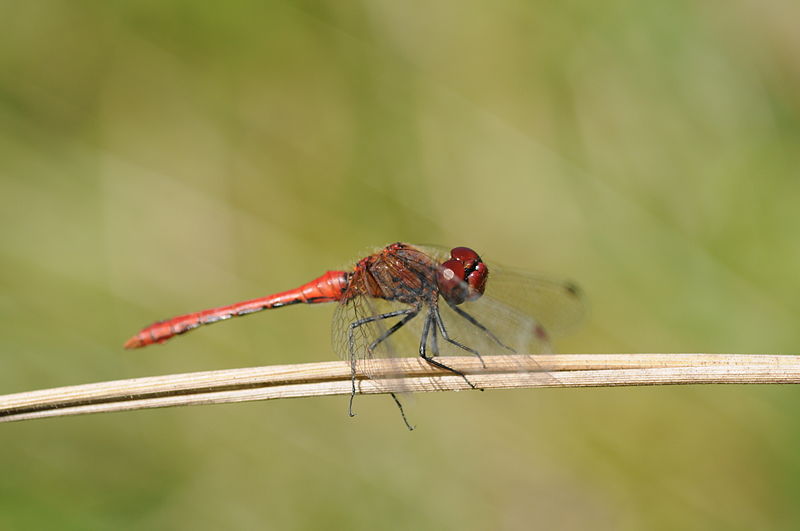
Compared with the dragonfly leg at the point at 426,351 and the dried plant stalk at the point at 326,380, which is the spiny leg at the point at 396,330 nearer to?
the dragonfly leg at the point at 426,351

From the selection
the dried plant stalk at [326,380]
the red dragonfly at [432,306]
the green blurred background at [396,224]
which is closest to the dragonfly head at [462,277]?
the red dragonfly at [432,306]

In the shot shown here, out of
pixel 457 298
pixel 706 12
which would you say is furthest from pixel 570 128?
pixel 457 298

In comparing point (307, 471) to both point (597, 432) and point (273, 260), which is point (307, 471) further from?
point (597, 432)

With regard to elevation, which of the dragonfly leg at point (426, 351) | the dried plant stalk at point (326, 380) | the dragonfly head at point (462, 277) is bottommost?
the dried plant stalk at point (326, 380)

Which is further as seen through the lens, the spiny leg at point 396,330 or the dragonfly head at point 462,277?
the dragonfly head at point 462,277

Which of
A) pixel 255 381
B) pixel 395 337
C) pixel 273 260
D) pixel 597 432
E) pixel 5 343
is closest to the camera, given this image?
pixel 255 381

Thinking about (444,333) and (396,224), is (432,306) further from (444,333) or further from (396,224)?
(396,224)

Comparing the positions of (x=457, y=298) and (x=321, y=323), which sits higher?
(x=321, y=323)
